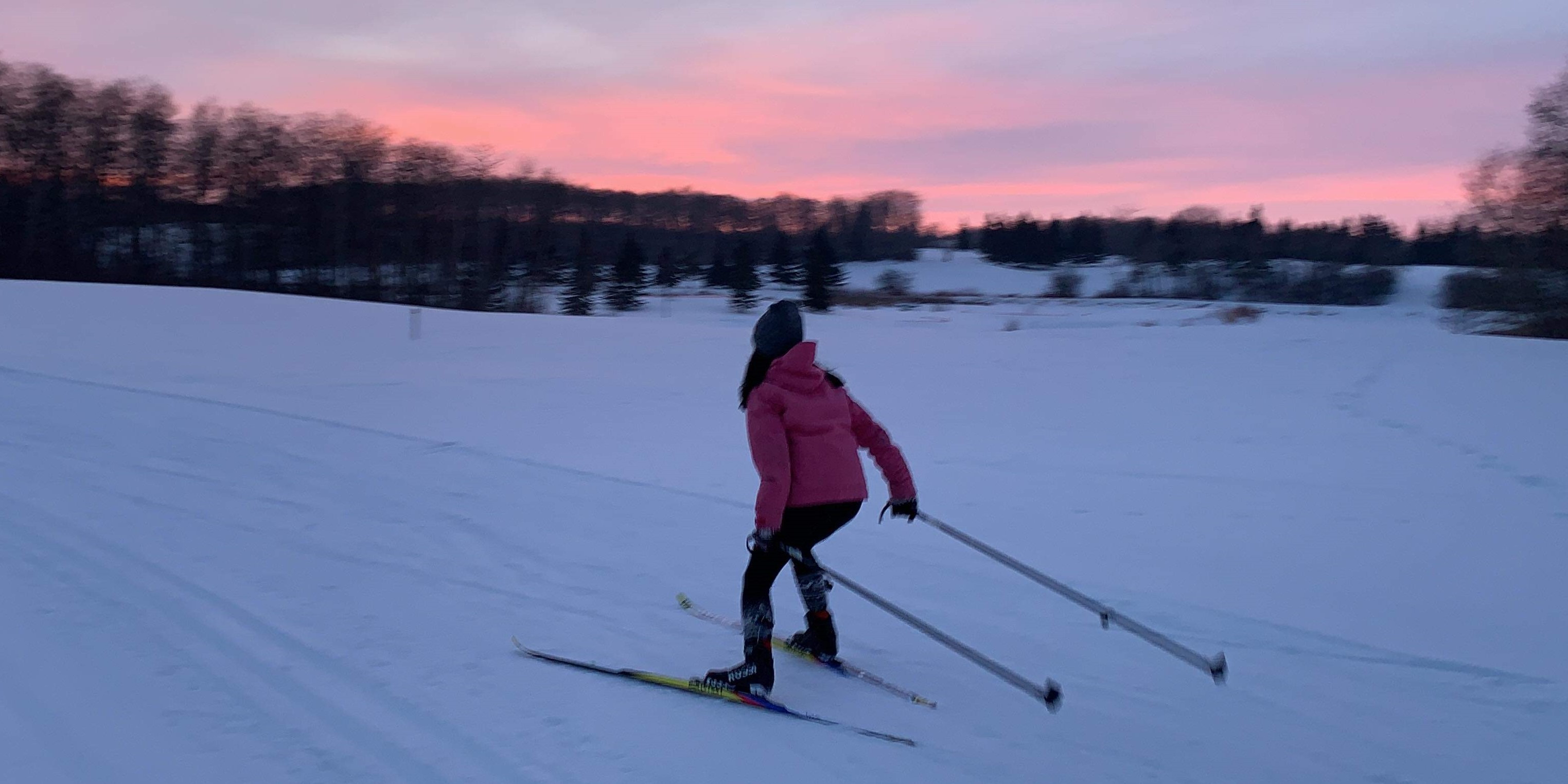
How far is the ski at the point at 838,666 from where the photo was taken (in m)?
4.24

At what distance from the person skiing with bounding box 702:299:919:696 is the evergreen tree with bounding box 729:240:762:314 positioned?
1413 inches

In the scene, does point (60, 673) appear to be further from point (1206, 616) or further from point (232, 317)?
point (232, 317)

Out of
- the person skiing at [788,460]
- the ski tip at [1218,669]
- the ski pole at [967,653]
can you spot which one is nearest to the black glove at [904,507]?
the person skiing at [788,460]

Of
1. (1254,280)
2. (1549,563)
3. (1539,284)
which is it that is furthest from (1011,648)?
(1254,280)

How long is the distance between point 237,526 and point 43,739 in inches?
127

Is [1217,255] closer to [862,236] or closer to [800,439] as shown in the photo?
[862,236]

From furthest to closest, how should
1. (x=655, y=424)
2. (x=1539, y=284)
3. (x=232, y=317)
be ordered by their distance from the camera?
(x=1539, y=284) → (x=232, y=317) → (x=655, y=424)

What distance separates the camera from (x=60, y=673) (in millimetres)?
4125

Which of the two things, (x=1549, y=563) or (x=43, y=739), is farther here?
(x=1549, y=563)

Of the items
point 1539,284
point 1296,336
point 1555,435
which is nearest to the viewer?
point 1555,435

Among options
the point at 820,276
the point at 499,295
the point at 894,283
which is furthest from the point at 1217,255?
the point at 499,295

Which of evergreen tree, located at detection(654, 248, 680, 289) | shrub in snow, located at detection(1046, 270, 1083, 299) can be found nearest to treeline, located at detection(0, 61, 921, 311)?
evergreen tree, located at detection(654, 248, 680, 289)

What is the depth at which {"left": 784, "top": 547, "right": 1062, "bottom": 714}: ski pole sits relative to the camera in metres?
3.51

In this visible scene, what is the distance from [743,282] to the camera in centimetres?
4253
